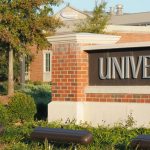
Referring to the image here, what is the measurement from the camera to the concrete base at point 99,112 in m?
12.4

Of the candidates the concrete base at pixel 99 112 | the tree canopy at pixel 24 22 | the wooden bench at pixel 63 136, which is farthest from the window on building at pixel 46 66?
the wooden bench at pixel 63 136

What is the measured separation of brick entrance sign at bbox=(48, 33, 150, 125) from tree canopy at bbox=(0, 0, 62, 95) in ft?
48.7

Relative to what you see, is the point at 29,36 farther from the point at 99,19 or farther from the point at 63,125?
the point at 63,125

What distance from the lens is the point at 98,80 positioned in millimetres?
13461

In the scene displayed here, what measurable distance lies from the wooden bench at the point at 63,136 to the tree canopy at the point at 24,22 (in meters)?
18.1

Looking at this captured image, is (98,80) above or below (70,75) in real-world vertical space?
below

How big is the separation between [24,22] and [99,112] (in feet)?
54.9

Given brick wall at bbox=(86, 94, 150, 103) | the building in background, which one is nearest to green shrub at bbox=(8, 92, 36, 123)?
brick wall at bbox=(86, 94, 150, 103)

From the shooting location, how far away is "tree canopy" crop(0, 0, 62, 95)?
28688 mm

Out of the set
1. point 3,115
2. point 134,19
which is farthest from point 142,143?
point 134,19

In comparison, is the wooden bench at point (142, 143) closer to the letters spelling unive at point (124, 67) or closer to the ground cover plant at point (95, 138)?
the ground cover plant at point (95, 138)

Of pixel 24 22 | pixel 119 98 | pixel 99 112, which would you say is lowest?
pixel 99 112

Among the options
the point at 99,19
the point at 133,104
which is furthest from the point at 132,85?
the point at 99,19

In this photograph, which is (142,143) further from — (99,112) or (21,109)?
(21,109)
